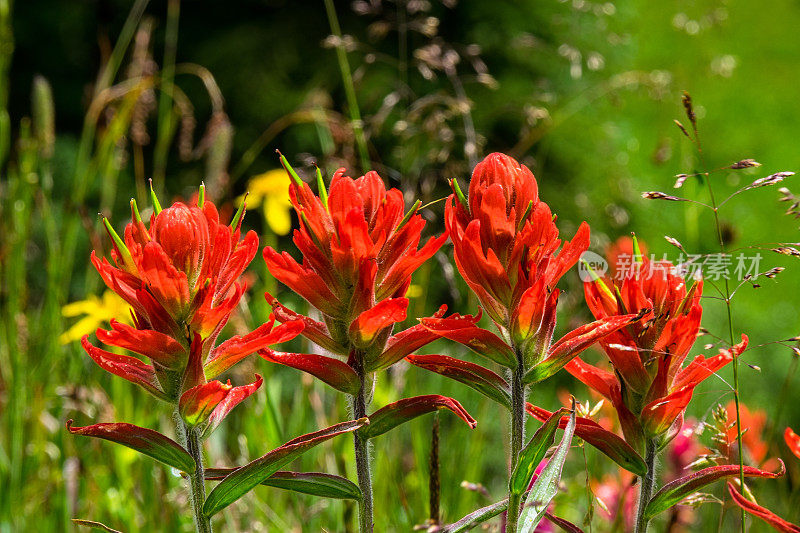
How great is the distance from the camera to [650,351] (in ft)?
2.17

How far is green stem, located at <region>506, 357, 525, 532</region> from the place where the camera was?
669mm

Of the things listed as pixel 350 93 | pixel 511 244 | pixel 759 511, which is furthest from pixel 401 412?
pixel 350 93

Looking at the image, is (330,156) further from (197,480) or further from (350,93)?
(197,480)

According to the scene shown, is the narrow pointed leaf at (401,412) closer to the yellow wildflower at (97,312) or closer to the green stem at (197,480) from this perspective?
the green stem at (197,480)

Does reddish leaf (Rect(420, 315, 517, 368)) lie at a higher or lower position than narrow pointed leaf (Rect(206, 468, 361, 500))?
higher

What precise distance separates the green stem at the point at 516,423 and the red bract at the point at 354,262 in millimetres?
79

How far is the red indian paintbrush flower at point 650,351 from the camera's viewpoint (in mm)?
680

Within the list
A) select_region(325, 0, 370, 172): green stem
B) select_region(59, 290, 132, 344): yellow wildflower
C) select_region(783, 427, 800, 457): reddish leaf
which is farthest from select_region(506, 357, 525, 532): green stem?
select_region(59, 290, 132, 344): yellow wildflower

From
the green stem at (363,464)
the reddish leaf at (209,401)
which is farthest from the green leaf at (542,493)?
the reddish leaf at (209,401)

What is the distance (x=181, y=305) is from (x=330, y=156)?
3.77 feet

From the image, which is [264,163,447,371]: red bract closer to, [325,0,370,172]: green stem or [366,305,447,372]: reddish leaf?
[366,305,447,372]: reddish leaf

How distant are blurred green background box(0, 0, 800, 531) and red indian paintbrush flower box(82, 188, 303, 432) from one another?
0.44 m

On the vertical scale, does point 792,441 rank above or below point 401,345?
below

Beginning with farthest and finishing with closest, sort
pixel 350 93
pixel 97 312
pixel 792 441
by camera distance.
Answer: pixel 97 312
pixel 350 93
pixel 792 441
